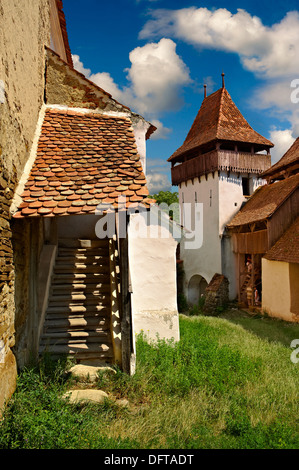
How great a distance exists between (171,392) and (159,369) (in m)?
0.76

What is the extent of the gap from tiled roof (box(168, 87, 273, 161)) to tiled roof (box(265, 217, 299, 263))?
26.1 ft

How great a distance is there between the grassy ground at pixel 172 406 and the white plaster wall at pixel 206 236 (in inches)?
559

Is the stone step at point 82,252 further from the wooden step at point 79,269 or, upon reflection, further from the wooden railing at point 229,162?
the wooden railing at point 229,162

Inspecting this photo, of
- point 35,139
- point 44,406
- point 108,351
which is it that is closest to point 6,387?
point 44,406

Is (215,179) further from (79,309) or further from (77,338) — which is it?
(77,338)

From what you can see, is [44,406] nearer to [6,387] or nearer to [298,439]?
[6,387]

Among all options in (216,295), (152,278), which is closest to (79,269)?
(152,278)

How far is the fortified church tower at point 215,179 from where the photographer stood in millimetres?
21641

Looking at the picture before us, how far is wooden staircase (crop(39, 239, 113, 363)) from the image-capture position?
6809 mm

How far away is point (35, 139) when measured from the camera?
663cm

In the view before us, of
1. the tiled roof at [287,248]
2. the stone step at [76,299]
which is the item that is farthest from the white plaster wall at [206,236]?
the stone step at [76,299]

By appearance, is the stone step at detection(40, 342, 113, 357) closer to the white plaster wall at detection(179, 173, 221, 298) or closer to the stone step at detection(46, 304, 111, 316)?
the stone step at detection(46, 304, 111, 316)

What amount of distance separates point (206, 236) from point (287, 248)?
8.29 meters
